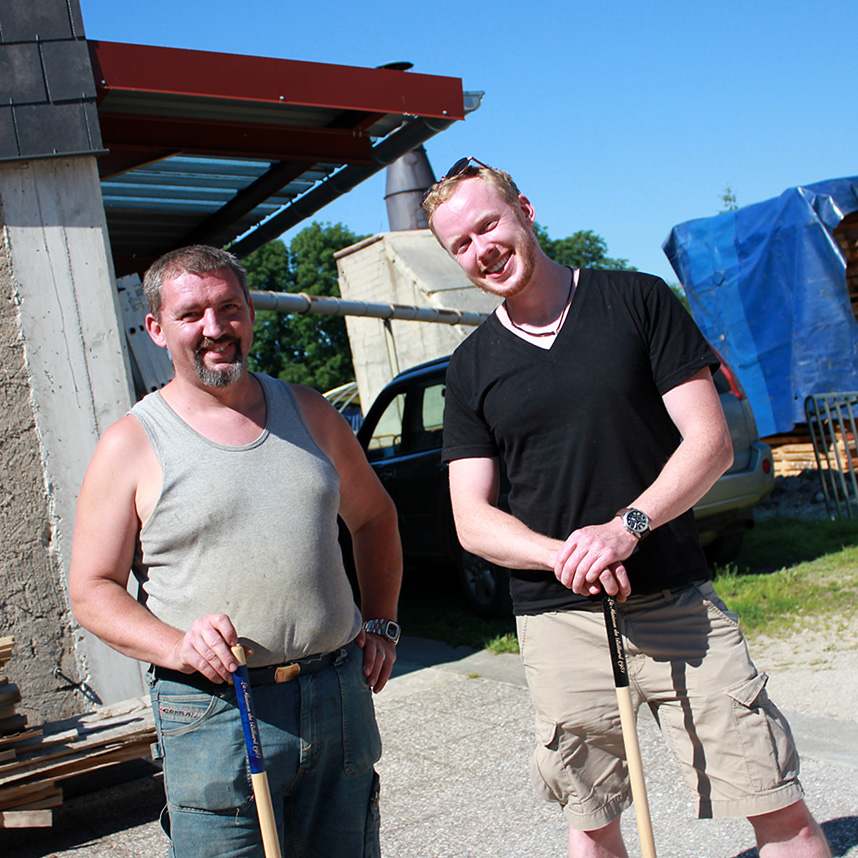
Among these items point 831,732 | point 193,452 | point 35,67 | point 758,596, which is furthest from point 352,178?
point 193,452

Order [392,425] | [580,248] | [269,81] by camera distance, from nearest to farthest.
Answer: [269,81] → [392,425] → [580,248]

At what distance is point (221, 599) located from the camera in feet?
6.75

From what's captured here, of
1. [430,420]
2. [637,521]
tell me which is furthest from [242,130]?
[637,521]

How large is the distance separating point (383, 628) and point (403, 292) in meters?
20.2

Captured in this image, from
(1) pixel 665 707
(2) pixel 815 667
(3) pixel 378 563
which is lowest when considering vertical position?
(2) pixel 815 667

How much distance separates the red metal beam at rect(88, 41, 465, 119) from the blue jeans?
12.0 ft

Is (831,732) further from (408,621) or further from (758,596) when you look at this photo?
(408,621)

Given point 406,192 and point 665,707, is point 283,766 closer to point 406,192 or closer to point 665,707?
point 665,707

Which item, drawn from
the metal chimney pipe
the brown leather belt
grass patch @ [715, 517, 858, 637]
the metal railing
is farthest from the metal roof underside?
the metal chimney pipe

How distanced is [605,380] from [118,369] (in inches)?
114

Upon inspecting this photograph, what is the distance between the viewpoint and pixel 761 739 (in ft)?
7.34

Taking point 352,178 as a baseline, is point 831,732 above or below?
below

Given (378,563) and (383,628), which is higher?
(378,563)

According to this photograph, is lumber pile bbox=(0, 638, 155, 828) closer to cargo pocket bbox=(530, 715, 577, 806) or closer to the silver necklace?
cargo pocket bbox=(530, 715, 577, 806)
